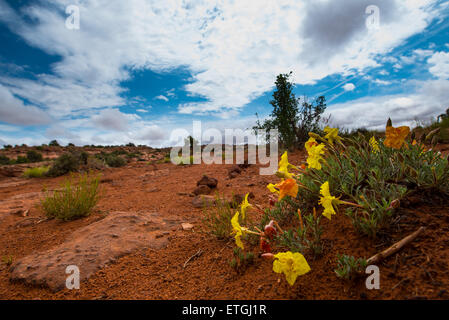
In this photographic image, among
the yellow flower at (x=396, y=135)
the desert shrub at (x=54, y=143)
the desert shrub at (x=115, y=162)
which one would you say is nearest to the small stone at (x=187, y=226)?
the yellow flower at (x=396, y=135)

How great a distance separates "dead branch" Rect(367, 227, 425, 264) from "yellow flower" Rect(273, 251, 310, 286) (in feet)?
1.26

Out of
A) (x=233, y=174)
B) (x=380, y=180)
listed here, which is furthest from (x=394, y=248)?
(x=233, y=174)

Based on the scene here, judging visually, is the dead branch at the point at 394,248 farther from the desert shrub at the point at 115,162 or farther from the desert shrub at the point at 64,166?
the desert shrub at the point at 115,162

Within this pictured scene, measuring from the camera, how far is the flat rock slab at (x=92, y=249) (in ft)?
7.18

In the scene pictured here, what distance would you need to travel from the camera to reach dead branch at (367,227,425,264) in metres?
1.32

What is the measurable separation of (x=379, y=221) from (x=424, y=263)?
0.99 feet

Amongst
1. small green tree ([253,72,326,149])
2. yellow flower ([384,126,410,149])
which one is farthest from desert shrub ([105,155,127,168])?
yellow flower ([384,126,410,149])

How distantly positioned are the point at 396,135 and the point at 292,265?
3.89 feet

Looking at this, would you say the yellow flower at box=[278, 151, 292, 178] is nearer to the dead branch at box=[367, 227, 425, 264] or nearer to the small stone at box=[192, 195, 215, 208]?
the dead branch at box=[367, 227, 425, 264]

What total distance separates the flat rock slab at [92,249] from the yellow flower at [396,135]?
8.36ft

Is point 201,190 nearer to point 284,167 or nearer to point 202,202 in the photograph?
point 202,202

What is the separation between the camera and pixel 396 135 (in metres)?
1.61
